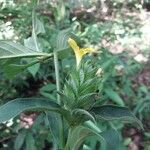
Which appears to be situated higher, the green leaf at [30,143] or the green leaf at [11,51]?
the green leaf at [11,51]

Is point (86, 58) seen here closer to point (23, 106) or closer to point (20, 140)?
point (23, 106)

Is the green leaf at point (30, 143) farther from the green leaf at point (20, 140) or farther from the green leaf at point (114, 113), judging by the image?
the green leaf at point (114, 113)

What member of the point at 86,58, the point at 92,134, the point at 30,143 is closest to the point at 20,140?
the point at 30,143

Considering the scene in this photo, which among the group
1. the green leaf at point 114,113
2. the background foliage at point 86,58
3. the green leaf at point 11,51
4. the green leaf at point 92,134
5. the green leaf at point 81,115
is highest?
the green leaf at point 11,51

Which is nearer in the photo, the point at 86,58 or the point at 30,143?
the point at 86,58

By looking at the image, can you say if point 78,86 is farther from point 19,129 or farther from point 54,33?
point 54,33

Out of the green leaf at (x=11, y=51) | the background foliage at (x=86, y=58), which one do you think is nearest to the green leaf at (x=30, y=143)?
the background foliage at (x=86, y=58)

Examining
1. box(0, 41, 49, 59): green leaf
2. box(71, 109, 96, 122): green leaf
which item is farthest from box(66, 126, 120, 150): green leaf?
box(0, 41, 49, 59): green leaf
